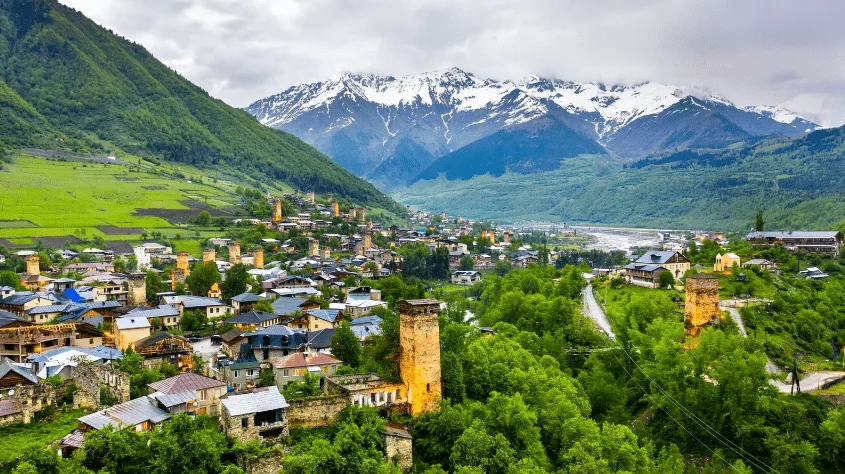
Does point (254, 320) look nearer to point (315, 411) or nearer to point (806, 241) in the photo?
point (315, 411)

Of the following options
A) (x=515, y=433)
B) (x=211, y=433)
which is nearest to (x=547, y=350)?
(x=515, y=433)

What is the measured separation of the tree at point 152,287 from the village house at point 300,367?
30229 mm

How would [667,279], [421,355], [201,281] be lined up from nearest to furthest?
[421,355] → [667,279] → [201,281]

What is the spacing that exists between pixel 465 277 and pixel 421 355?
238 feet

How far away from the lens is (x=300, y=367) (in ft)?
127

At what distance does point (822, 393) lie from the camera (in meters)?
41.4

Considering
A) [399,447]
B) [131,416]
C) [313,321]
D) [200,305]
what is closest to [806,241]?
[313,321]

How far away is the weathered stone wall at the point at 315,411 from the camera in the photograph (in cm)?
3066

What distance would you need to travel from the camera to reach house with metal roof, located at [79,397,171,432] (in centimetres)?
2791

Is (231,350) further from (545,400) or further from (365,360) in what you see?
(545,400)

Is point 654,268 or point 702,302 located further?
point 654,268

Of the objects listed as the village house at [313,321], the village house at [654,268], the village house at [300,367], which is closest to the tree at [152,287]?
the village house at [313,321]

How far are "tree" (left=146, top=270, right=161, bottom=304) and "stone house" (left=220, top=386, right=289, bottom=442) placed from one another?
126ft

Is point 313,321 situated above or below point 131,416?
above
